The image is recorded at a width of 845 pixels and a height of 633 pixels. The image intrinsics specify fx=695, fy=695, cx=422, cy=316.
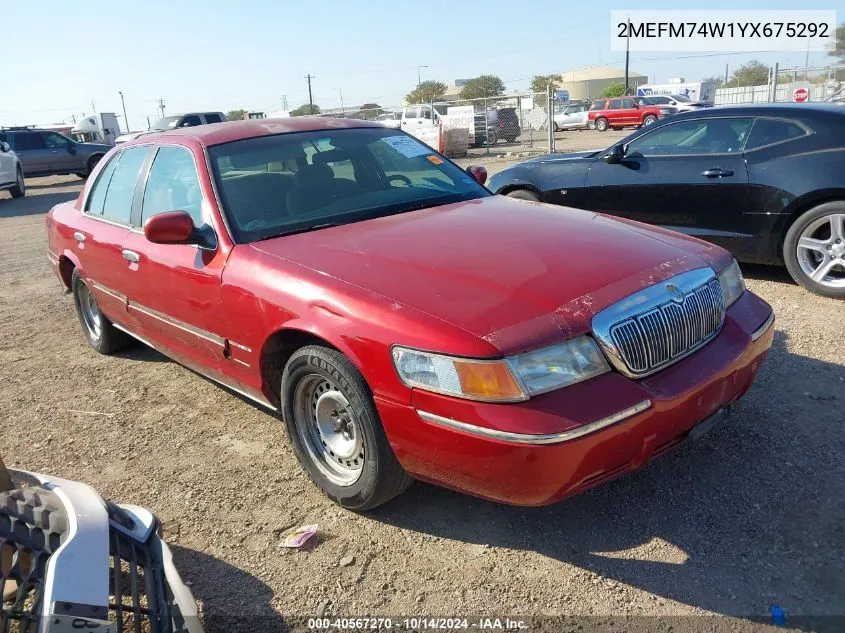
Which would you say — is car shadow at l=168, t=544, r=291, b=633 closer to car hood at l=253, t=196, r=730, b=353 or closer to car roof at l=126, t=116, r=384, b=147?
car hood at l=253, t=196, r=730, b=353

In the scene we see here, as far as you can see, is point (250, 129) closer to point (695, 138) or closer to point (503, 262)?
point (503, 262)

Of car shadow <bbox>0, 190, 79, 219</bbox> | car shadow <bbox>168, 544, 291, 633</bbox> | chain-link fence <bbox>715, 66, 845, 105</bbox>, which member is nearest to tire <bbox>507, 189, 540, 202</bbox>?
car shadow <bbox>168, 544, 291, 633</bbox>

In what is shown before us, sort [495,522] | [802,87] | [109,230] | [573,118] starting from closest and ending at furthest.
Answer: [495,522]
[109,230]
[802,87]
[573,118]

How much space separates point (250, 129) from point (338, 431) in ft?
6.51

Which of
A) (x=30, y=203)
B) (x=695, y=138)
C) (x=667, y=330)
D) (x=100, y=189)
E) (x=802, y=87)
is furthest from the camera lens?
(x=802, y=87)

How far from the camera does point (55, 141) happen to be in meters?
22.2

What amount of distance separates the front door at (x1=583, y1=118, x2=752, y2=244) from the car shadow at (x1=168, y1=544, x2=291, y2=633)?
183 inches

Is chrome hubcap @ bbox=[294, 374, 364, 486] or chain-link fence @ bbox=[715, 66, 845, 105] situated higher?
chain-link fence @ bbox=[715, 66, 845, 105]

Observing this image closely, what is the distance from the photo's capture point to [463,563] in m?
2.69

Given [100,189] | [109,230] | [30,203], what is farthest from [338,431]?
[30,203]

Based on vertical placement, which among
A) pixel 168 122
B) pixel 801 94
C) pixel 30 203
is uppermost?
pixel 168 122

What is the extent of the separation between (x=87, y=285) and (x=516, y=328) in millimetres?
3672

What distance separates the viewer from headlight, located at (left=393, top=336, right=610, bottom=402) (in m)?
2.34

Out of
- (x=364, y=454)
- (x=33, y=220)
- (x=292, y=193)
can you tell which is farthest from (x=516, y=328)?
(x=33, y=220)
